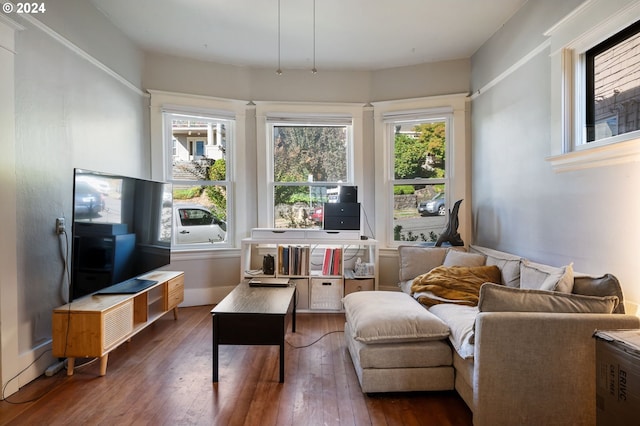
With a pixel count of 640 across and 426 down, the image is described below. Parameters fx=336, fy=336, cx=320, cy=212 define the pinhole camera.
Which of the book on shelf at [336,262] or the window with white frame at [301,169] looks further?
the window with white frame at [301,169]

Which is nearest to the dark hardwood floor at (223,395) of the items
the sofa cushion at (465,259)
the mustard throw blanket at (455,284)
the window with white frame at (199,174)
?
the mustard throw blanket at (455,284)

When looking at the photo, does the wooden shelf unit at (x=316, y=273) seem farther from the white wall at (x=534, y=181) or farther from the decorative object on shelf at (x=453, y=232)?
the white wall at (x=534, y=181)

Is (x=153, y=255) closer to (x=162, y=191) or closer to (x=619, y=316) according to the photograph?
(x=162, y=191)

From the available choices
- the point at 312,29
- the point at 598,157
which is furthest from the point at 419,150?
the point at 598,157

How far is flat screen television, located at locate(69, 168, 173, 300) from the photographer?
7.45ft

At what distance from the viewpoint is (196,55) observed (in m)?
3.82

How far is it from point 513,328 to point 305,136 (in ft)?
10.5

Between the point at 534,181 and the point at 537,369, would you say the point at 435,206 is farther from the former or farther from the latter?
the point at 537,369

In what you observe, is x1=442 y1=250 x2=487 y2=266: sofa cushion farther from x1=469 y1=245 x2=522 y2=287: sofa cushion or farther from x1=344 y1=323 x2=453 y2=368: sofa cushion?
x1=344 y1=323 x2=453 y2=368: sofa cushion

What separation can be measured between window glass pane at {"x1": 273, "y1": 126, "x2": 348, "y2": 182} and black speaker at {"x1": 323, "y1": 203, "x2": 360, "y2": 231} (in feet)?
1.79

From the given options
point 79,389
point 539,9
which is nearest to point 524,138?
point 539,9

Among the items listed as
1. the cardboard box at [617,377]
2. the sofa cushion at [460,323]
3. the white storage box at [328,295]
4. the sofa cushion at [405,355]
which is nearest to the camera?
the cardboard box at [617,377]

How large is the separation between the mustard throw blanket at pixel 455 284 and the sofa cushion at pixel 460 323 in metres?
0.11

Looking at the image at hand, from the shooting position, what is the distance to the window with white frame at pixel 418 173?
13.1ft
